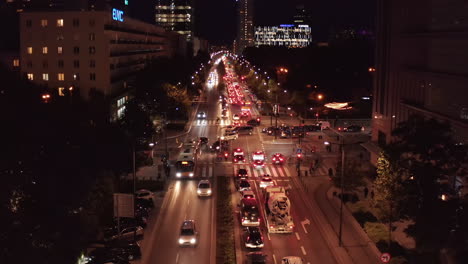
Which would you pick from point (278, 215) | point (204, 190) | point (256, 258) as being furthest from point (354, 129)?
point (256, 258)

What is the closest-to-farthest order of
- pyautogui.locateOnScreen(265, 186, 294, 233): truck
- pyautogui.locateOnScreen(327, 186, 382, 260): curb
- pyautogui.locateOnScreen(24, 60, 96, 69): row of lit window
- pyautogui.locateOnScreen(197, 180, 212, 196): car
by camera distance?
pyautogui.locateOnScreen(327, 186, 382, 260): curb < pyautogui.locateOnScreen(265, 186, 294, 233): truck < pyautogui.locateOnScreen(197, 180, 212, 196): car < pyautogui.locateOnScreen(24, 60, 96, 69): row of lit window

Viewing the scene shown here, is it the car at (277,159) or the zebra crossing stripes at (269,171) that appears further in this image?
the car at (277,159)

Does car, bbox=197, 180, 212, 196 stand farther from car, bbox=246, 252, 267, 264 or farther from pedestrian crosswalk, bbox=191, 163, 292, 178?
car, bbox=246, 252, 267, 264

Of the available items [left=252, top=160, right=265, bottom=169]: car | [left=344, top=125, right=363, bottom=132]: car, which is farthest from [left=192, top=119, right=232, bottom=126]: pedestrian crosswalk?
[left=252, top=160, right=265, bottom=169]: car

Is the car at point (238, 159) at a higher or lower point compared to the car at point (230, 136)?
lower

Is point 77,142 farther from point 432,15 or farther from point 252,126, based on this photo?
point 252,126

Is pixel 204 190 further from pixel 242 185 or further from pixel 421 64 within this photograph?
pixel 421 64

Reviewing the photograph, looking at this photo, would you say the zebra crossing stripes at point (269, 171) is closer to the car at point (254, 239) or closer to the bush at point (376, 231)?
the bush at point (376, 231)

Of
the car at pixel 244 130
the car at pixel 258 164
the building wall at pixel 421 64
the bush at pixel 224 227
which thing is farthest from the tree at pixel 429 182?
the car at pixel 244 130
